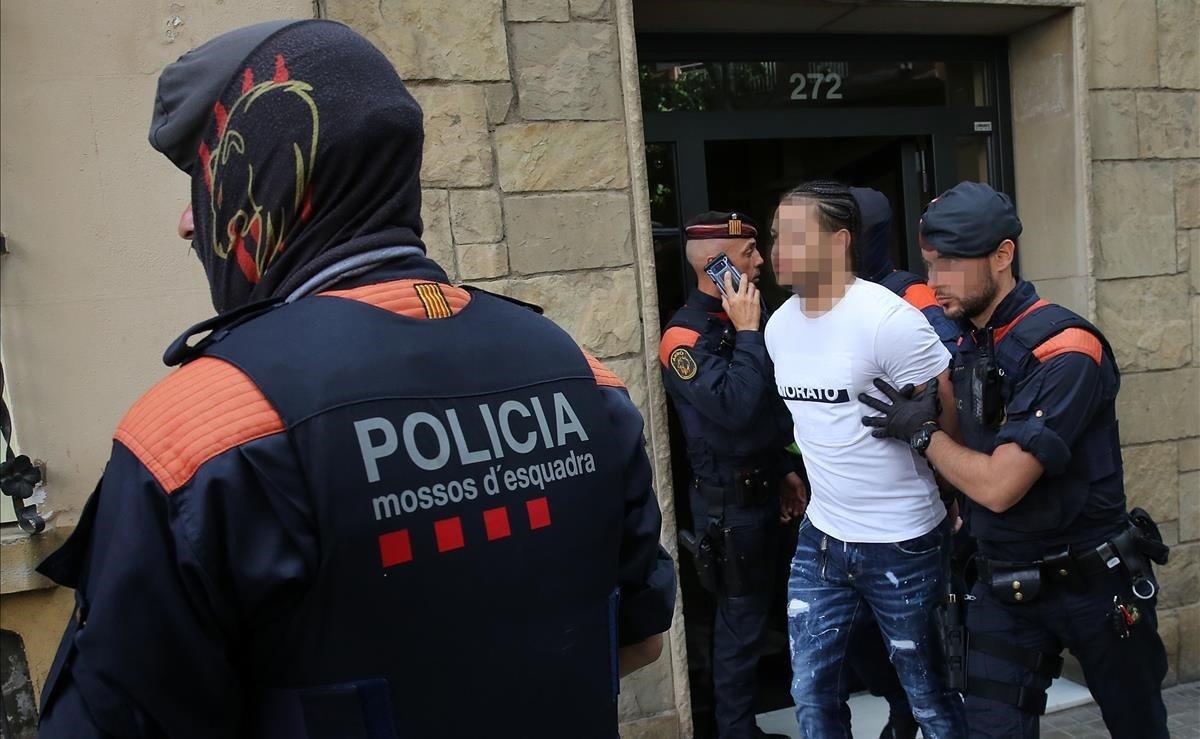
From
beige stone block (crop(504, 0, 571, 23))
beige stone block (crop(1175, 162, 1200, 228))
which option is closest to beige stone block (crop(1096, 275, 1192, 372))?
beige stone block (crop(1175, 162, 1200, 228))

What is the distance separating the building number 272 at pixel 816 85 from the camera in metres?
4.02

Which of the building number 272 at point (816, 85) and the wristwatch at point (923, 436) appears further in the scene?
the building number 272 at point (816, 85)

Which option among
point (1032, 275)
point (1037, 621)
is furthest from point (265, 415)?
point (1032, 275)

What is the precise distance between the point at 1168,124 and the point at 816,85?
158 centimetres

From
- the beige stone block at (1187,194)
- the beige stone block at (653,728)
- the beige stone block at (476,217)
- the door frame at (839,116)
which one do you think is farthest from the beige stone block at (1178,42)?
the beige stone block at (653,728)

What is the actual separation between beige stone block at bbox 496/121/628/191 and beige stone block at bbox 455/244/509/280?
0.75 ft

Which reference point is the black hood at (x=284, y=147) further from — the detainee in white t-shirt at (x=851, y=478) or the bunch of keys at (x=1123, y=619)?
the bunch of keys at (x=1123, y=619)

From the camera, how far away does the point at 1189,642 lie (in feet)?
13.6

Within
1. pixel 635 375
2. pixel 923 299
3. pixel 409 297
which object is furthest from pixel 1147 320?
pixel 409 297

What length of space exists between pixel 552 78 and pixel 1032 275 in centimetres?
245

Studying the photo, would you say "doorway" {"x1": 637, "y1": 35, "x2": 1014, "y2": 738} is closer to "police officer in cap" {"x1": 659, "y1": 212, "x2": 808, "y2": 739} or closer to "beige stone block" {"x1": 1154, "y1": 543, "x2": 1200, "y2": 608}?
"police officer in cap" {"x1": 659, "y1": 212, "x2": 808, "y2": 739}

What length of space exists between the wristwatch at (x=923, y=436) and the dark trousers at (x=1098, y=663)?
0.54 m

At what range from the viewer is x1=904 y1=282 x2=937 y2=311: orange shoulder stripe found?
3398 mm

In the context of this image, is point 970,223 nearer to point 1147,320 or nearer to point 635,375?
point 635,375
